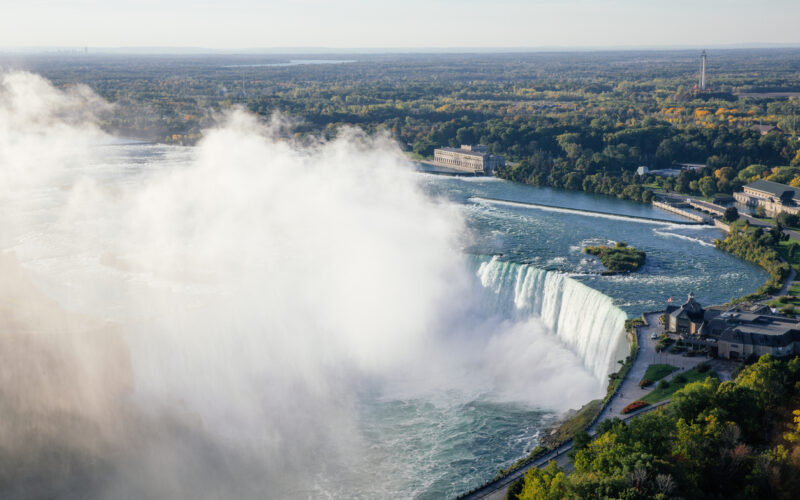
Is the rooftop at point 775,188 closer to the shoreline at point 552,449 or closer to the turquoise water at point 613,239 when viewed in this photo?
the turquoise water at point 613,239

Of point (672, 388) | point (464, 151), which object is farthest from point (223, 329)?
point (464, 151)

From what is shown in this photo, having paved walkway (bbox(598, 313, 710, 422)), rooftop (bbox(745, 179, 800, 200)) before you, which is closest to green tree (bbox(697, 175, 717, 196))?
rooftop (bbox(745, 179, 800, 200))

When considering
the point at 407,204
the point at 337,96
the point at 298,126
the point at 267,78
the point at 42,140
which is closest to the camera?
the point at 407,204

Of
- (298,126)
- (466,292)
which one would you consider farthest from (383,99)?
(466,292)

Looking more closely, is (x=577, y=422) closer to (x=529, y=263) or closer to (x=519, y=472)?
(x=519, y=472)

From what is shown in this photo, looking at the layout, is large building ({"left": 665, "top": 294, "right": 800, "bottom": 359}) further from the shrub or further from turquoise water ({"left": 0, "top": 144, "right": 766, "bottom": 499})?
the shrub

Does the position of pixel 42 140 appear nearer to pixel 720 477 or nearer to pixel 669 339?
pixel 669 339

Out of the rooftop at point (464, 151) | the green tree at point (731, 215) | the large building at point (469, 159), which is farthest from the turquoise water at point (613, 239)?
the rooftop at point (464, 151)
